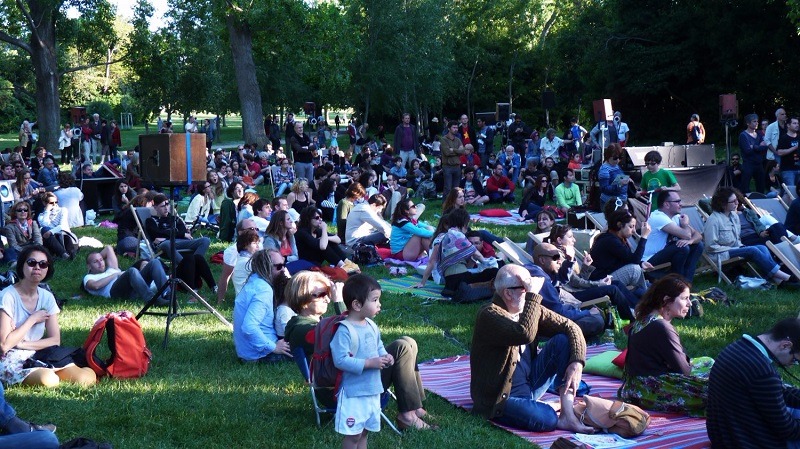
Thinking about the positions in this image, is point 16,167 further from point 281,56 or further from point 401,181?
point 281,56

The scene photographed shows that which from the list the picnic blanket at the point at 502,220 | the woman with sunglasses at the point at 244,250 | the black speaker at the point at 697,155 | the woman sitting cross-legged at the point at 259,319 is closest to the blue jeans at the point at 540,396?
the woman sitting cross-legged at the point at 259,319

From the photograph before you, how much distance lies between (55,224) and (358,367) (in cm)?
978

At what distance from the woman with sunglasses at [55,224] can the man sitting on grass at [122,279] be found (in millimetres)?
2728

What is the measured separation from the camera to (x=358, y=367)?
211 inches

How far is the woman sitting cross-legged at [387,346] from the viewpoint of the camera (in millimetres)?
6121

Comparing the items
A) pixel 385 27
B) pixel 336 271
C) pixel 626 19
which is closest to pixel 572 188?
pixel 336 271

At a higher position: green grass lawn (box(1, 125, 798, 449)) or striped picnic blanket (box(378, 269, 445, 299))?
striped picnic blanket (box(378, 269, 445, 299))

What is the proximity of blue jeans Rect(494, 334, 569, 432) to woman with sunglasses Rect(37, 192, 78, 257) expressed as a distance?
9.14 meters

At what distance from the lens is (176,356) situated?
26.9 ft

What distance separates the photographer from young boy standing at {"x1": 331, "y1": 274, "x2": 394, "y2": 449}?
536cm

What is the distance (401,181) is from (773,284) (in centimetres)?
1195

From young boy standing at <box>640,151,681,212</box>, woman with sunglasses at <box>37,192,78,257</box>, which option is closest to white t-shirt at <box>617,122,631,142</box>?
young boy standing at <box>640,151,681,212</box>

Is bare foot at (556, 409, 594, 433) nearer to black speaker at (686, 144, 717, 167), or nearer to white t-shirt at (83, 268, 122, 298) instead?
white t-shirt at (83, 268, 122, 298)

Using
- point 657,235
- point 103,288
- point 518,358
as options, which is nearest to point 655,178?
point 657,235
